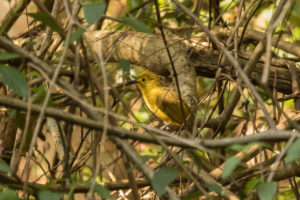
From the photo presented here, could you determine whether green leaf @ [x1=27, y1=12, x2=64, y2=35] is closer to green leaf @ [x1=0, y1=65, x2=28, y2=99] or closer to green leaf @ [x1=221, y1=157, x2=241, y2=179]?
green leaf @ [x1=0, y1=65, x2=28, y2=99]

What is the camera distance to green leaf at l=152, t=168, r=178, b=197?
1718 mm

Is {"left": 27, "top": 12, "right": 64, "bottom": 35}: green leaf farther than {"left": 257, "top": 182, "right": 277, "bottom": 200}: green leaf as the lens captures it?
Yes

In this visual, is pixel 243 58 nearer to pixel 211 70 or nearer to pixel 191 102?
pixel 211 70

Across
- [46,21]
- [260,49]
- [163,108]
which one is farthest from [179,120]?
[46,21]

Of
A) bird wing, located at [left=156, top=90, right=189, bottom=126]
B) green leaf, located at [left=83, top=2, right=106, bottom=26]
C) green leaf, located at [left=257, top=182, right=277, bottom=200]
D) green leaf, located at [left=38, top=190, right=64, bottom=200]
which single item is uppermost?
bird wing, located at [left=156, top=90, right=189, bottom=126]

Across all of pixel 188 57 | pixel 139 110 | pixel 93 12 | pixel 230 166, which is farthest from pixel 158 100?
pixel 230 166

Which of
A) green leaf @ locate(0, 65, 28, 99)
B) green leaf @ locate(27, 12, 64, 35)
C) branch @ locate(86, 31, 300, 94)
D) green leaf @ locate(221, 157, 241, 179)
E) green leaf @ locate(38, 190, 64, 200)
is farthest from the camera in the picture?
branch @ locate(86, 31, 300, 94)

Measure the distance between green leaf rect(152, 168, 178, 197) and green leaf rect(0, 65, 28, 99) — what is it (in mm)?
625

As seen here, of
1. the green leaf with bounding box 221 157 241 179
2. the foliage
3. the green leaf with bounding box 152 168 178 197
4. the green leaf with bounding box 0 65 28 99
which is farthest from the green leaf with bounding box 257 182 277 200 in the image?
the green leaf with bounding box 0 65 28 99

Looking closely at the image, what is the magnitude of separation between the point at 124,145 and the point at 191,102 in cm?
270

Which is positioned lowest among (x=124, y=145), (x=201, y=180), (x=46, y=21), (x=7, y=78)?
(x=201, y=180)

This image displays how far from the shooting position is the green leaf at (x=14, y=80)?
1.92m

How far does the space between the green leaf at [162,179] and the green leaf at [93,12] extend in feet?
1.98

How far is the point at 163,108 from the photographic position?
6016mm
